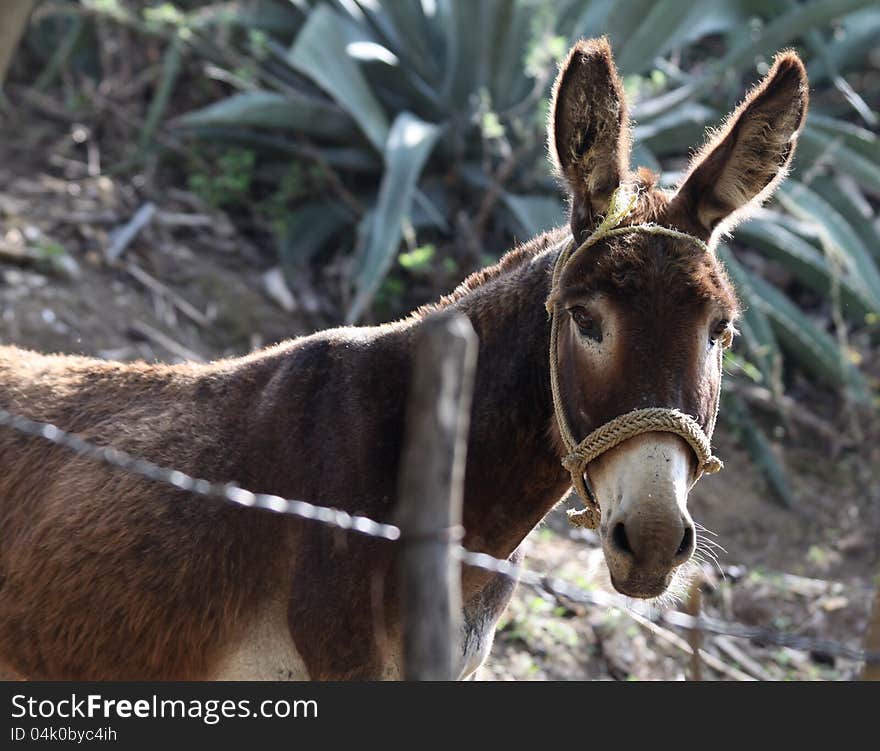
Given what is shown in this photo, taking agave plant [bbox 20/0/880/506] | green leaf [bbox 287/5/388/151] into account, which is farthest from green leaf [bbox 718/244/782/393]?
green leaf [bbox 287/5/388/151]

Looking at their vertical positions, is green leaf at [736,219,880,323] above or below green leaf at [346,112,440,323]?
above

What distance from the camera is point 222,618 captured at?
11.3 ft

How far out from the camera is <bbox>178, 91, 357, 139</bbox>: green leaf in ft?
26.1

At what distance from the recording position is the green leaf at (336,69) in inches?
302

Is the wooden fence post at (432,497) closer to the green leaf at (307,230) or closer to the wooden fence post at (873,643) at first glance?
the wooden fence post at (873,643)

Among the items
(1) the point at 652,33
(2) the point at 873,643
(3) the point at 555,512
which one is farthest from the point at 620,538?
(1) the point at 652,33

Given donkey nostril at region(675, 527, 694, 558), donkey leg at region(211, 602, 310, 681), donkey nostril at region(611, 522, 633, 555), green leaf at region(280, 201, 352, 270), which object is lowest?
green leaf at region(280, 201, 352, 270)

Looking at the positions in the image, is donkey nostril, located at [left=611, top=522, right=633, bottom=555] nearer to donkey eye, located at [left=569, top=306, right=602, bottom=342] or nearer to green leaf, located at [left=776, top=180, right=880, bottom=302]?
donkey eye, located at [left=569, top=306, right=602, bottom=342]

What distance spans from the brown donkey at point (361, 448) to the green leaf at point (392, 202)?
9.97 feet

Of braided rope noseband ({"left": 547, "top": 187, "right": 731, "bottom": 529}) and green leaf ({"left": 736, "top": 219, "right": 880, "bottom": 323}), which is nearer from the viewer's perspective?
braided rope noseband ({"left": 547, "top": 187, "right": 731, "bottom": 529})

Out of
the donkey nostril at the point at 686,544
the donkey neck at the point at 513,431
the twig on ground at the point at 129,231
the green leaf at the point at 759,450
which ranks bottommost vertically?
the twig on ground at the point at 129,231

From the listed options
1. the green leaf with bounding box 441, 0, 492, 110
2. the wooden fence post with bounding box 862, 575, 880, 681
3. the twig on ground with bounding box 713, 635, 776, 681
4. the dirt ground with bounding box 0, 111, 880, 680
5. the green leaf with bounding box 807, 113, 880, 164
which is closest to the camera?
the wooden fence post with bounding box 862, 575, 880, 681

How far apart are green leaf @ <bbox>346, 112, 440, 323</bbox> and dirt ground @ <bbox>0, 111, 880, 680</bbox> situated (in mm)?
872

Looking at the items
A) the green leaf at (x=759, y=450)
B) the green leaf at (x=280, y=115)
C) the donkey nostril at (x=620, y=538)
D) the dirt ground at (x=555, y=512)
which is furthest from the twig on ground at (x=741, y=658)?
the green leaf at (x=280, y=115)
